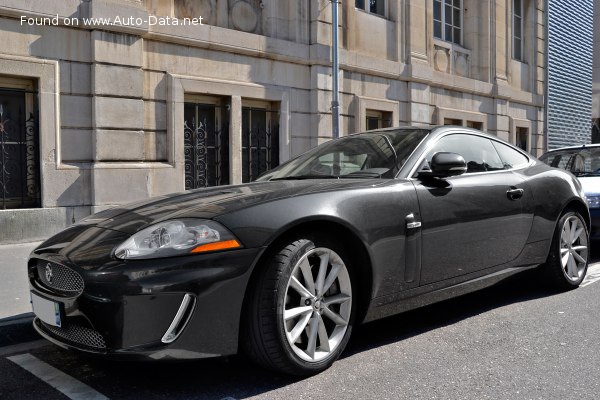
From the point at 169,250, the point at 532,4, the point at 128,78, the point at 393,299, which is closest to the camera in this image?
the point at 169,250

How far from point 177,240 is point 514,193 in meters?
2.77

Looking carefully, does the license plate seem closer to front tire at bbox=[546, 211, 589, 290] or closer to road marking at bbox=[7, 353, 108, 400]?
road marking at bbox=[7, 353, 108, 400]

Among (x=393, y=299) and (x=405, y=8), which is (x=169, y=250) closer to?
(x=393, y=299)

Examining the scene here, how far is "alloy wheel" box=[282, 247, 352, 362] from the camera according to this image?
313 cm

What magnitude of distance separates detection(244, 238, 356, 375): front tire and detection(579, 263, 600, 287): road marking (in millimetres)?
3271

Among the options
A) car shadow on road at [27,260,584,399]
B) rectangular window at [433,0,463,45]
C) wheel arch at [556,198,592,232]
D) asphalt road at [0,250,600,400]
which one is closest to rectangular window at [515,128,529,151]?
rectangular window at [433,0,463,45]

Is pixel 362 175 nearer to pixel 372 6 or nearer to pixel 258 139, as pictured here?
pixel 258 139

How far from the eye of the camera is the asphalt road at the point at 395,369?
306 centimetres

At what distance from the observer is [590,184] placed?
23.6ft

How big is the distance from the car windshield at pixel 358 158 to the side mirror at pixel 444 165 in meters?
0.20

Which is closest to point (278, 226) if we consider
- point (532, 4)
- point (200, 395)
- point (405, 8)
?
point (200, 395)

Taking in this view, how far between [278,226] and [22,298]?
3.01 m

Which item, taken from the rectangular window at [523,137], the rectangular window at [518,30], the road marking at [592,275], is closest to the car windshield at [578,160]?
the road marking at [592,275]

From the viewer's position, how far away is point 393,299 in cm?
359
